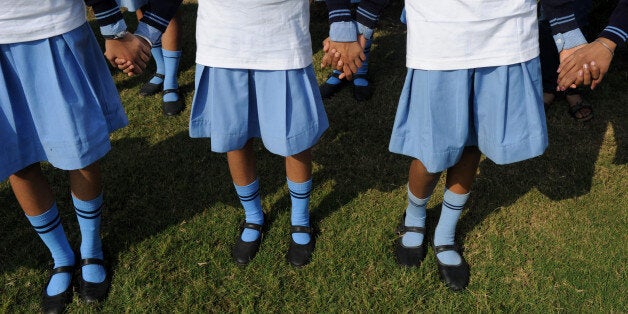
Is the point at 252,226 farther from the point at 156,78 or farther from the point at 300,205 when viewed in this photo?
the point at 156,78

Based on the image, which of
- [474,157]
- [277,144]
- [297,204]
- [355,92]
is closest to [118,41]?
[277,144]

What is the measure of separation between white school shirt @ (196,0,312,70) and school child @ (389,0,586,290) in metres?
0.41

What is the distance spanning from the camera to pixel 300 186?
2.43 m

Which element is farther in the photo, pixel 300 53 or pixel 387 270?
pixel 387 270

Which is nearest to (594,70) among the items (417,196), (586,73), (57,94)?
(586,73)

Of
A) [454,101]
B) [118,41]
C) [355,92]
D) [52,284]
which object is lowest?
[355,92]

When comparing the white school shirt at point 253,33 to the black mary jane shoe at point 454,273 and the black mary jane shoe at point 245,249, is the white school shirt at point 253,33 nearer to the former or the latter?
the black mary jane shoe at point 245,249

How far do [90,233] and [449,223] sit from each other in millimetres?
1561

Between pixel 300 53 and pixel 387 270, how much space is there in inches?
42.4

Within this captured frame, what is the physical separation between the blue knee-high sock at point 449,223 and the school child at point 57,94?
4.56 feet

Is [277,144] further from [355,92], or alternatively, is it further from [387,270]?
[355,92]

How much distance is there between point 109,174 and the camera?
3.14m

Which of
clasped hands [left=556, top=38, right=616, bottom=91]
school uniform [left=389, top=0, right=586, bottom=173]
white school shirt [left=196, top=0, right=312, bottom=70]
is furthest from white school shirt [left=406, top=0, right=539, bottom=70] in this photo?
white school shirt [left=196, top=0, right=312, bottom=70]

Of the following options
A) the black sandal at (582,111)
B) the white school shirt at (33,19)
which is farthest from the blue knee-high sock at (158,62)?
the black sandal at (582,111)
